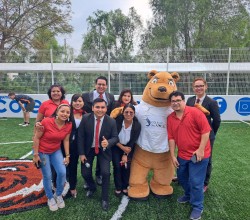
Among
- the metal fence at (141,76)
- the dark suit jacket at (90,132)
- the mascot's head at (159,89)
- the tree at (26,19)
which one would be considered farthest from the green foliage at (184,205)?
the tree at (26,19)

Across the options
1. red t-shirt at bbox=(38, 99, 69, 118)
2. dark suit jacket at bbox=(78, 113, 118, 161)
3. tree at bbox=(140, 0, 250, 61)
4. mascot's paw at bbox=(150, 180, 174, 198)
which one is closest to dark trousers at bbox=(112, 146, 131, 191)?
dark suit jacket at bbox=(78, 113, 118, 161)

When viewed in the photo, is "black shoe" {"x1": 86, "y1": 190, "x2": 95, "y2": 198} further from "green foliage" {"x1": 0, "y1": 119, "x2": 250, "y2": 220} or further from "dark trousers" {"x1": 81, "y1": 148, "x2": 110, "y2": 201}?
"dark trousers" {"x1": 81, "y1": 148, "x2": 110, "y2": 201}

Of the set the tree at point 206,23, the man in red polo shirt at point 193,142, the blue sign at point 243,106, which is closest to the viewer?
the man in red polo shirt at point 193,142

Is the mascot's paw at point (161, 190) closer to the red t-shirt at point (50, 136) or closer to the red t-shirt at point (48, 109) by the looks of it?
the red t-shirt at point (50, 136)

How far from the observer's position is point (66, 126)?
12.2ft

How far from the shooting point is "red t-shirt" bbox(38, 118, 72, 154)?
3.60 meters

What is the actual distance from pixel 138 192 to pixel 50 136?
62.2 inches

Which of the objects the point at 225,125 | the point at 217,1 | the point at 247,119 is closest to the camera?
the point at 225,125

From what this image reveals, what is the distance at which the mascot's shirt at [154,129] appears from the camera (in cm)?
393

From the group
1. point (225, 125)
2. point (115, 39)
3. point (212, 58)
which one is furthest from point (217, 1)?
point (225, 125)

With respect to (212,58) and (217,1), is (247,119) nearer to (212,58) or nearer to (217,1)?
(212,58)

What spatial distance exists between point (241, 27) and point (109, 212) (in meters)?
26.1

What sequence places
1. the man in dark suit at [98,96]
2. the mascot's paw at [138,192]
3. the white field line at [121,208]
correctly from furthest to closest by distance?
the man in dark suit at [98,96]
the mascot's paw at [138,192]
the white field line at [121,208]

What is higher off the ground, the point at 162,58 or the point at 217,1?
the point at 217,1
